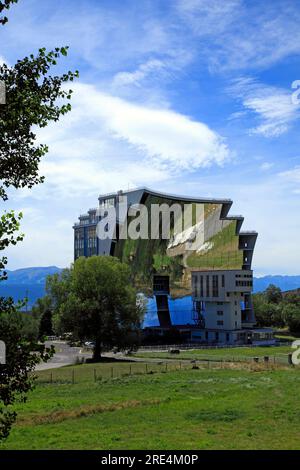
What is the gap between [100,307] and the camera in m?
72.9

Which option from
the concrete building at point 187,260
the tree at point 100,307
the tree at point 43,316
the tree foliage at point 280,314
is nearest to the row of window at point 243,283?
the concrete building at point 187,260

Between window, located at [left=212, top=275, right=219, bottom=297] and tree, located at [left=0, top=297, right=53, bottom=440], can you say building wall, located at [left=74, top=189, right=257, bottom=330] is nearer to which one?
window, located at [left=212, top=275, right=219, bottom=297]

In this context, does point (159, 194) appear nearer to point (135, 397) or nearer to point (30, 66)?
point (135, 397)

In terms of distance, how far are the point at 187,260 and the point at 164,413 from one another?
375ft

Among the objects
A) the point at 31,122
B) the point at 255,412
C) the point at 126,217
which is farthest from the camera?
the point at 126,217

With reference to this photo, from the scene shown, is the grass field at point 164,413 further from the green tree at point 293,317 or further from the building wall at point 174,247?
the green tree at point 293,317

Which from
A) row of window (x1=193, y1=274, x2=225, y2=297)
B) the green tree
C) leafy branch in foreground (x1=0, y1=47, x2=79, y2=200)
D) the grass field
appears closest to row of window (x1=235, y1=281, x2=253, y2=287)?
row of window (x1=193, y1=274, x2=225, y2=297)

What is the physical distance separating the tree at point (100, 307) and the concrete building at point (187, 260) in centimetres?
5158

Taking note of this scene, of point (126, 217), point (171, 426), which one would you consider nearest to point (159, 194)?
point (126, 217)

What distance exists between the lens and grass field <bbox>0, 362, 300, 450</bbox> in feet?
76.6

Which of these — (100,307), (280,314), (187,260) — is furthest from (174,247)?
(100,307)

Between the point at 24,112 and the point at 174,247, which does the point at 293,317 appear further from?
the point at 24,112

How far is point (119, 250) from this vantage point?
134875 mm

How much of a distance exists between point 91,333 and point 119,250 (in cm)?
6254
